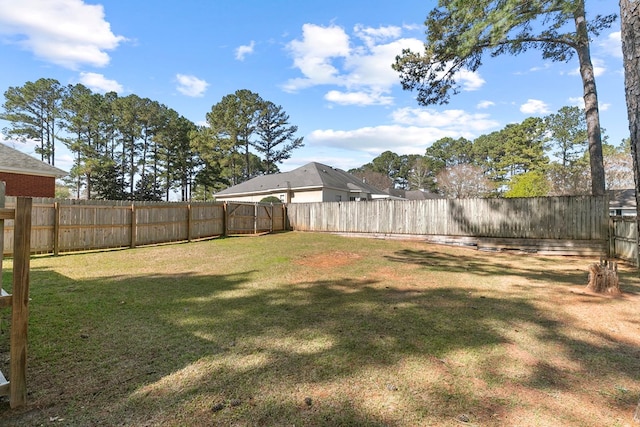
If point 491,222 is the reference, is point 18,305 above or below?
below

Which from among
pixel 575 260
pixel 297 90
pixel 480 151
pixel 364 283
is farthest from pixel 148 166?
pixel 480 151

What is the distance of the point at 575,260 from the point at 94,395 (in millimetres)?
12946

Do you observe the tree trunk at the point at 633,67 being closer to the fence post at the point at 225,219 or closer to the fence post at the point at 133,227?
the fence post at the point at 133,227

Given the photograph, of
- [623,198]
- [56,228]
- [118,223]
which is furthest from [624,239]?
[623,198]

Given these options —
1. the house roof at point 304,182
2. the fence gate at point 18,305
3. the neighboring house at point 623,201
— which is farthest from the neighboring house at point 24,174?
the neighboring house at point 623,201

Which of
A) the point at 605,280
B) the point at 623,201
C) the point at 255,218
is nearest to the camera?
the point at 605,280

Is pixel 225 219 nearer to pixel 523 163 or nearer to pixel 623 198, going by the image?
pixel 623 198

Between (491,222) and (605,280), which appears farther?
(491,222)

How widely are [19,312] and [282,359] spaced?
2093mm

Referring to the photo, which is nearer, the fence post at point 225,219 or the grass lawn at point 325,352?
the grass lawn at point 325,352

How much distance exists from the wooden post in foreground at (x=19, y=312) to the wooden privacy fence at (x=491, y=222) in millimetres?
13838

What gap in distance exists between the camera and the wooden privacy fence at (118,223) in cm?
918

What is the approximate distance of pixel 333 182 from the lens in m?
25.0

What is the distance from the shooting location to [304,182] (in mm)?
24438
